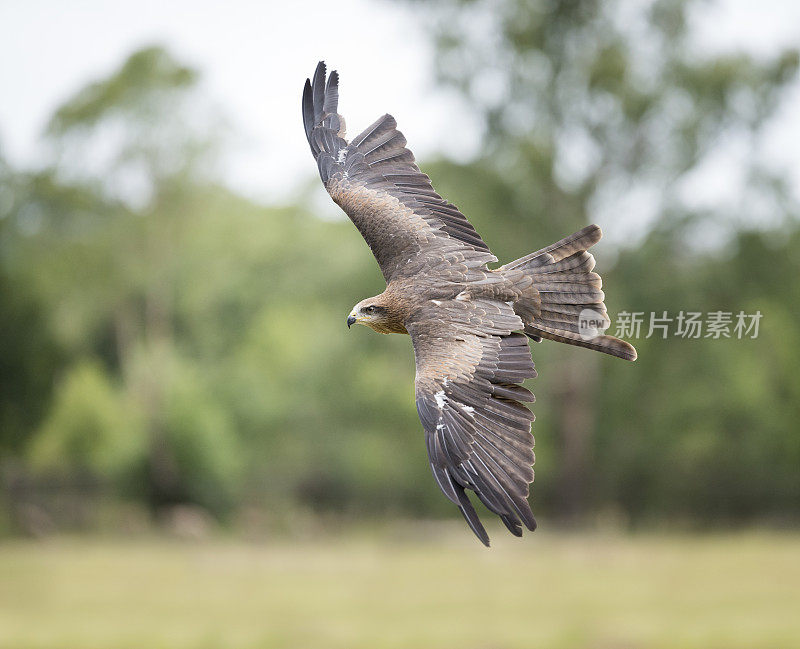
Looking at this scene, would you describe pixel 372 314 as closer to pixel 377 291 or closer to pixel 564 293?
pixel 564 293

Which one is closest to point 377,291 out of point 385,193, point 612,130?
point 612,130

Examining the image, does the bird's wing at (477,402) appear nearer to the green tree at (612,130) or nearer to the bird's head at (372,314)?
the bird's head at (372,314)

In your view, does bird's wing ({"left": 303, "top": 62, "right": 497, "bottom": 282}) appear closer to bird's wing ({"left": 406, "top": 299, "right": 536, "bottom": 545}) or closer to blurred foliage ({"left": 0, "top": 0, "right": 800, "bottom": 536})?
bird's wing ({"left": 406, "top": 299, "right": 536, "bottom": 545})

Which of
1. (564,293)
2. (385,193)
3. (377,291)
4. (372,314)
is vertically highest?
(377,291)

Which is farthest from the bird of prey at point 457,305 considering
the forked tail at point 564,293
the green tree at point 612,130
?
the green tree at point 612,130

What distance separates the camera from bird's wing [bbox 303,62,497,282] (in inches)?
210

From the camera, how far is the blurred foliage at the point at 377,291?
67.5 feet

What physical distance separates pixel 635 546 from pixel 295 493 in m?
8.14

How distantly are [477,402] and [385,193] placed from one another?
1.83 m

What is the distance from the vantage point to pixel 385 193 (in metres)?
5.75

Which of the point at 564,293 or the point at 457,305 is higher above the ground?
the point at 564,293

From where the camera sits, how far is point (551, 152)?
67.6ft

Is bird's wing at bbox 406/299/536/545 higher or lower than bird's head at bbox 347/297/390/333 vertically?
lower

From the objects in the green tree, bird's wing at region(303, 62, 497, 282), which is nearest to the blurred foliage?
the green tree
